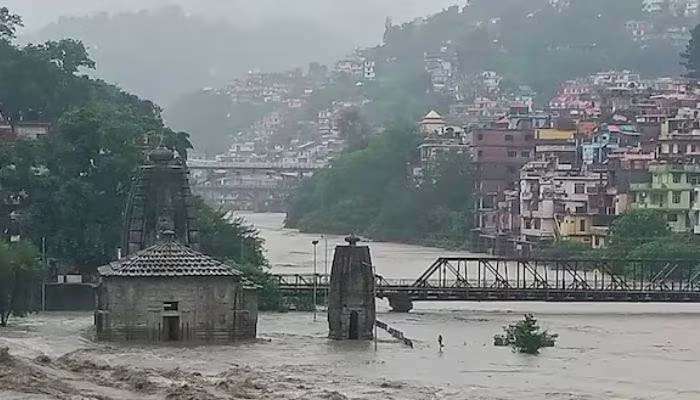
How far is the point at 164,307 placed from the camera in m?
37.2

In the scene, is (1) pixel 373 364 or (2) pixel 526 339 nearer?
(1) pixel 373 364

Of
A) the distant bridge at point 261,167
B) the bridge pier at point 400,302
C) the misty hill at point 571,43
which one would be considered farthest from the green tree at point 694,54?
the bridge pier at point 400,302

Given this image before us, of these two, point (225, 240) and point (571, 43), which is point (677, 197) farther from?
point (571, 43)

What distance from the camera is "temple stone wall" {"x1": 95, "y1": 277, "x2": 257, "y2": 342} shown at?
37031 mm

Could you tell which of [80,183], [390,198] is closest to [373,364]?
[80,183]

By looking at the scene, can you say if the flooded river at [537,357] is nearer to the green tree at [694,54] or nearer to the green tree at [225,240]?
the green tree at [225,240]

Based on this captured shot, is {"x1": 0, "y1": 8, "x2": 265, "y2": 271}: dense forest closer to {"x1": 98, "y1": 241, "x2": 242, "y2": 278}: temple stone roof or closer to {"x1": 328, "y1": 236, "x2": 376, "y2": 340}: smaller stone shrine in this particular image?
{"x1": 328, "y1": 236, "x2": 376, "y2": 340}: smaller stone shrine

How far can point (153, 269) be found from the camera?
37125 millimetres

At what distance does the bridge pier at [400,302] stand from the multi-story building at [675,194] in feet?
78.0

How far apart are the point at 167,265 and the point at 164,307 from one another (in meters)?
0.85

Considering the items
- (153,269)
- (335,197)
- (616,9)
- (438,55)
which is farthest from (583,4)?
(153,269)

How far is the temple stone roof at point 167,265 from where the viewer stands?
37.1 meters

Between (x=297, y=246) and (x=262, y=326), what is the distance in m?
44.8

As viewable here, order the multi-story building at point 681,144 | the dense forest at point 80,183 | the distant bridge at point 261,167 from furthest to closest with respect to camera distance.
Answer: the distant bridge at point 261,167 → the multi-story building at point 681,144 → the dense forest at point 80,183
